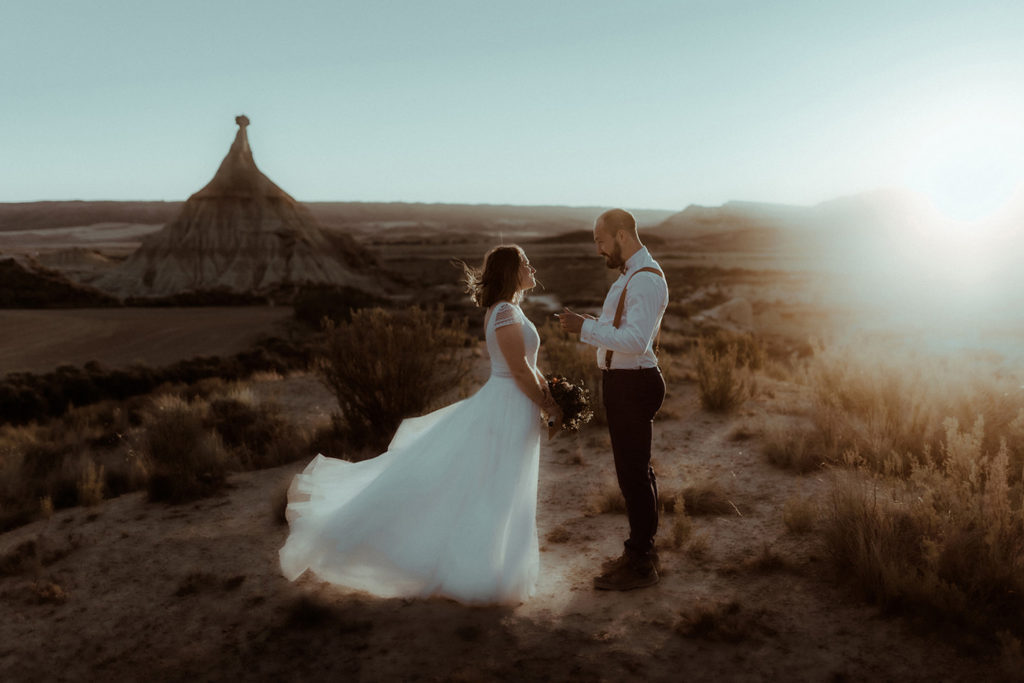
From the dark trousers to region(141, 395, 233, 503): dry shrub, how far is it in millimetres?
3993

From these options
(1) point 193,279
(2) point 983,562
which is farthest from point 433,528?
(1) point 193,279

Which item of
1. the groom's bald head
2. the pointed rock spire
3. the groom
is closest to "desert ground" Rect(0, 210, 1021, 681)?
the groom

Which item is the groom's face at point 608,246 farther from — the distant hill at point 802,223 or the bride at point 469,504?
the distant hill at point 802,223

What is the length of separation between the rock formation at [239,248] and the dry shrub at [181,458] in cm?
2805

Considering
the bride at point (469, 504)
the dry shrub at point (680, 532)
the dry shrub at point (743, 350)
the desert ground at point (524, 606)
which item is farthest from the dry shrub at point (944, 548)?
the dry shrub at point (743, 350)

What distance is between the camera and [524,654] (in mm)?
3402

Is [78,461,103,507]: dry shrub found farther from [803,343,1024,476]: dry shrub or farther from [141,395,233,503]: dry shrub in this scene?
[803,343,1024,476]: dry shrub

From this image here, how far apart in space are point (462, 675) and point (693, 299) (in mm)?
32627

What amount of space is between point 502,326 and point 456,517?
40.8 inches

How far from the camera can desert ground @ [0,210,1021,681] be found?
3.32 metres

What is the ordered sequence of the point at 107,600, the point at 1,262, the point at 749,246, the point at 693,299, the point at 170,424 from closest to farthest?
the point at 107,600 → the point at 170,424 → the point at 1,262 → the point at 693,299 → the point at 749,246

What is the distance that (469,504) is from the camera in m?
3.76

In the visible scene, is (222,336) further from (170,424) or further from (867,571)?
(867,571)

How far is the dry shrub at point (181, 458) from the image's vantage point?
6.04 metres
